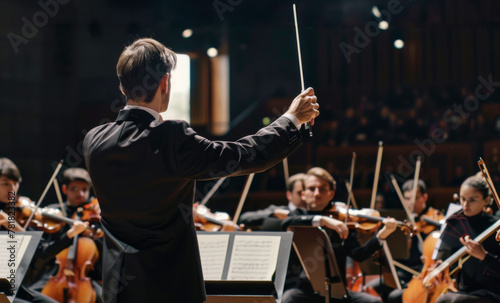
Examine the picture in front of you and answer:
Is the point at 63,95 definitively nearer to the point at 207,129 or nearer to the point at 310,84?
the point at 207,129

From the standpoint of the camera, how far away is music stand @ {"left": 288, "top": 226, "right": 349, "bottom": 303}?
3.11m

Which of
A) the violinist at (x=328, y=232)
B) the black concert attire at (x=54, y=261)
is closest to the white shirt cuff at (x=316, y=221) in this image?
the violinist at (x=328, y=232)

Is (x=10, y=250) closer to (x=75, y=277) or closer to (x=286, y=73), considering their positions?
(x=75, y=277)

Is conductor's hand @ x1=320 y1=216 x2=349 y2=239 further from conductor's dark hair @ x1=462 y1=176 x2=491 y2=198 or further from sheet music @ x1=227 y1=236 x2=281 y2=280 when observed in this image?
sheet music @ x1=227 y1=236 x2=281 y2=280

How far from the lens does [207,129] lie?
884 cm

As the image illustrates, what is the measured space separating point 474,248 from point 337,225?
0.83 metres

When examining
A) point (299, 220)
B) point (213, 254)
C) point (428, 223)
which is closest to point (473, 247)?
point (299, 220)

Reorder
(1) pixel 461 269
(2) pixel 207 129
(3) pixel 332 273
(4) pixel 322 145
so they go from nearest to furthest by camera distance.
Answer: (3) pixel 332 273 → (1) pixel 461 269 → (4) pixel 322 145 → (2) pixel 207 129

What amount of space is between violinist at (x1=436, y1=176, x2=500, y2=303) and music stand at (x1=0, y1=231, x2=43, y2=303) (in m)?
2.40

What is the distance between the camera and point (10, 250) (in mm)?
2840

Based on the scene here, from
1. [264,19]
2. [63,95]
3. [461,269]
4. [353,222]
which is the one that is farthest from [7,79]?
[461,269]

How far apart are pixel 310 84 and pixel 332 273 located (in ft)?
18.6

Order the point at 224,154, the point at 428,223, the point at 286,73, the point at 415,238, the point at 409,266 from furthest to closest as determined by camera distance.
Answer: the point at 286,73
the point at 415,238
the point at 409,266
the point at 428,223
the point at 224,154

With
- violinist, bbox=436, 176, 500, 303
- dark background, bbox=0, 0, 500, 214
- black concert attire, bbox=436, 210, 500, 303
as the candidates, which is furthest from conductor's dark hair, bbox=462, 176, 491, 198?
dark background, bbox=0, 0, 500, 214
